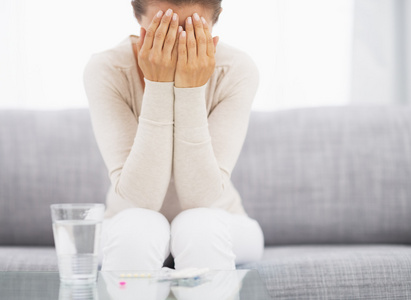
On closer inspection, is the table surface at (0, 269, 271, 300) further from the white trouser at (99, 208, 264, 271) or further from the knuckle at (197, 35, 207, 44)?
the knuckle at (197, 35, 207, 44)

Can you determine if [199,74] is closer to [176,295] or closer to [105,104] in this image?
[105,104]

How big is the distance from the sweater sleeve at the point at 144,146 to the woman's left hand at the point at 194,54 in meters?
0.04

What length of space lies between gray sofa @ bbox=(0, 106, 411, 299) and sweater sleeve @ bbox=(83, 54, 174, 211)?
1.78 feet

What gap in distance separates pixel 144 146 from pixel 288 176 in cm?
76

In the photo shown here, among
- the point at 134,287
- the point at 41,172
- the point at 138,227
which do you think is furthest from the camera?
the point at 41,172

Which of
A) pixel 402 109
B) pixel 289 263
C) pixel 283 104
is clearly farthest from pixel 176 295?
pixel 283 104

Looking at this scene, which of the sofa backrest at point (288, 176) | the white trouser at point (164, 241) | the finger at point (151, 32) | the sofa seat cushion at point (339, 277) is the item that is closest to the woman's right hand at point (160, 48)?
the finger at point (151, 32)

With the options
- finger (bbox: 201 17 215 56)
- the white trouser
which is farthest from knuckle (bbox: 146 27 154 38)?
the white trouser

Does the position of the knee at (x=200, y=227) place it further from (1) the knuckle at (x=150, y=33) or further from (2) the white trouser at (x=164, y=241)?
(1) the knuckle at (x=150, y=33)

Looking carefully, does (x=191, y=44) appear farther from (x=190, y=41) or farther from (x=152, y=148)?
(x=152, y=148)

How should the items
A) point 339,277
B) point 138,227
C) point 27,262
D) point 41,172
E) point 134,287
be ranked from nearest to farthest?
point 134,287, point 138,227, point 339,277, point 27,262, point 41,172

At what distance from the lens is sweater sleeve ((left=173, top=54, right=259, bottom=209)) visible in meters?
1.11

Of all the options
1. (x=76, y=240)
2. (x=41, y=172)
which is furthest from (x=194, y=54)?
(x=41, y=172)

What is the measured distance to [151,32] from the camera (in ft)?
3.55
